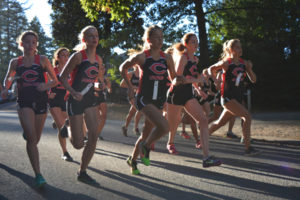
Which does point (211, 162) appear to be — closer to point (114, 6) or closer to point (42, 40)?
point (114, 6)

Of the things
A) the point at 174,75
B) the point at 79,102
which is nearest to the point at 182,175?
the point at 174,75

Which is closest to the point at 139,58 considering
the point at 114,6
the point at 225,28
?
the point at 114,6

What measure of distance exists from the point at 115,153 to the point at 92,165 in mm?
1134

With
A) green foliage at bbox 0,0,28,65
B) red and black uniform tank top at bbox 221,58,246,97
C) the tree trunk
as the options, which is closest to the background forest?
the tree trunk

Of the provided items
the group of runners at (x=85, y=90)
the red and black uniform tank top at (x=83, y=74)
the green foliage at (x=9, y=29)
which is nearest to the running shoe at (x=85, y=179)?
the group of runners at (x=85, y=90)

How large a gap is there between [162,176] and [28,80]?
7.54ft

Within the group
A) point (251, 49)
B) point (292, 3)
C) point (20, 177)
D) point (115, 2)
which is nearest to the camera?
point (20, 177)

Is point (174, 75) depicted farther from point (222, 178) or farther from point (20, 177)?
point (20, 177)

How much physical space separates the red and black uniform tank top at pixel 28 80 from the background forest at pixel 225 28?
6855mm

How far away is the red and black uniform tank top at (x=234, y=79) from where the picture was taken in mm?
6000

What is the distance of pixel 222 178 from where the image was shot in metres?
4.62

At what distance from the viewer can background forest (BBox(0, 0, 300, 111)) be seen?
14.8m

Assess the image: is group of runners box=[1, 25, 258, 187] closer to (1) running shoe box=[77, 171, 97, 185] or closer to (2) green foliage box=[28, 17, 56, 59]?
(1) running shoe box=[77, 171, 97, 185]

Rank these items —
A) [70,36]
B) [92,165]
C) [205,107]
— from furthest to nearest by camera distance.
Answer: [70,36], [205,107], [92,165]
